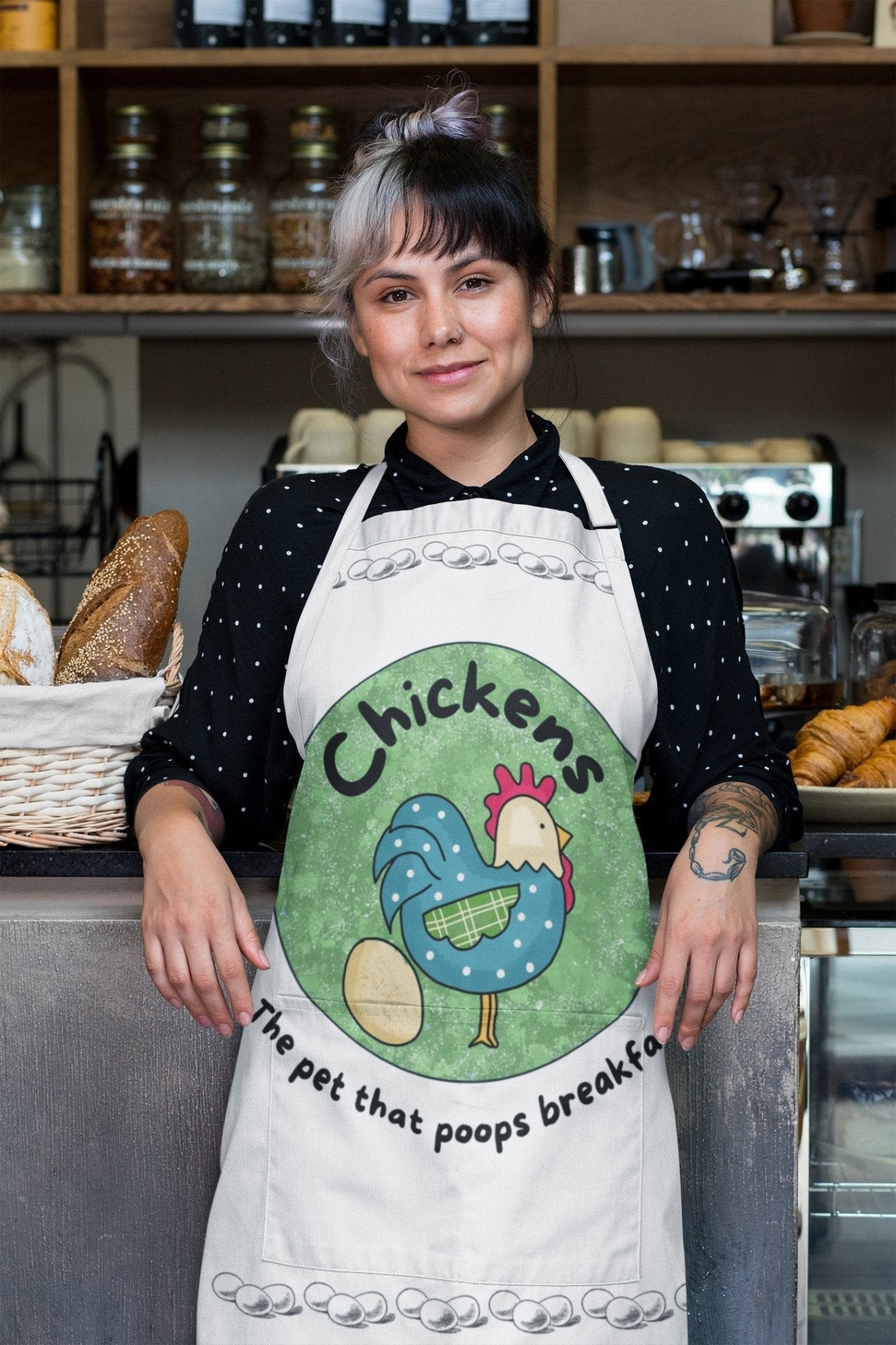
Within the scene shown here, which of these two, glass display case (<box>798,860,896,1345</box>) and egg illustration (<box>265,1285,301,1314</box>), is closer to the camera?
egg illustration (<box>265,1285,301,1314</box>)

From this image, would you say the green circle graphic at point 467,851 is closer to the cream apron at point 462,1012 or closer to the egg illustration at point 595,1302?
the cream apron at point 462,1012

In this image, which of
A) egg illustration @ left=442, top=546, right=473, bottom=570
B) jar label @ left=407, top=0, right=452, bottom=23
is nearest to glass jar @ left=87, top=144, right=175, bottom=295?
jar label @ left=407, top=0, right=452, bottom=23

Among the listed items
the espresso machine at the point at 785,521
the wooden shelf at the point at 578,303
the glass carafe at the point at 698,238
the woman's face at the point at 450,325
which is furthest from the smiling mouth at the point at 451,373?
the glass carafe at the point at 698,238

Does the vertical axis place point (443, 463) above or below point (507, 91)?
below

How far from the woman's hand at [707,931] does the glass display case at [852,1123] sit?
321 millimetres

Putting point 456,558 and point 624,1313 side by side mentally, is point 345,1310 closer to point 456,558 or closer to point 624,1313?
point 624,1313

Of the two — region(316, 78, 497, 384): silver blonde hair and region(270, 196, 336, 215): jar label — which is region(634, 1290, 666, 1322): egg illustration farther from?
region(270, 196, 336, 215): jar label

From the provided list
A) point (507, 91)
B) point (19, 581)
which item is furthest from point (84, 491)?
point (19, 581)

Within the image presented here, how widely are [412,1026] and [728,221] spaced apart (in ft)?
6.04

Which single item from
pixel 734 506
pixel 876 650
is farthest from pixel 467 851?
pixel 734 506

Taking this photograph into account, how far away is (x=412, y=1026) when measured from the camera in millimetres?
945

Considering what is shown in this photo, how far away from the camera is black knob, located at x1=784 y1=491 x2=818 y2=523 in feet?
7.56

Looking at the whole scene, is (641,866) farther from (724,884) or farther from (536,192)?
(536,192)

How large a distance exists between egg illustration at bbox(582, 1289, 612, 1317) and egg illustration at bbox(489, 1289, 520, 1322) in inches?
1.7
